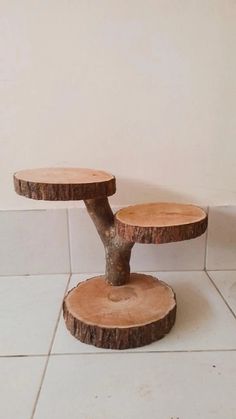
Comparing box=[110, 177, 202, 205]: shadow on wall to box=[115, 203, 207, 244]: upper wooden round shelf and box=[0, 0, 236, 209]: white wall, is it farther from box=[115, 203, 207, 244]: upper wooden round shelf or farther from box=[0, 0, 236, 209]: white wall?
box=[115, 203, 207, 244]: upper wooden round shelf

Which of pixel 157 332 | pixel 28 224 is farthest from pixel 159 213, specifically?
pixel 28 224

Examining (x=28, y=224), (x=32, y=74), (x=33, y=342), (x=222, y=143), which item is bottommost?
(x=33, y=342)

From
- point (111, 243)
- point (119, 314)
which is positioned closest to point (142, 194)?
point (111, 243)

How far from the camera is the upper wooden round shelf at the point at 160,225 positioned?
450 mm

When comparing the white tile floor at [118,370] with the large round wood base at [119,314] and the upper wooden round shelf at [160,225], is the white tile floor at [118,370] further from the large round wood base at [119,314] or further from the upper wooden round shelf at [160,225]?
the upper wooden round shelf at [160,225]

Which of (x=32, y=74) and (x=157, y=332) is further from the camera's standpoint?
(x=32, y=74)

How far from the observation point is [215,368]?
0.42 m

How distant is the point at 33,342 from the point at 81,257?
24 cm

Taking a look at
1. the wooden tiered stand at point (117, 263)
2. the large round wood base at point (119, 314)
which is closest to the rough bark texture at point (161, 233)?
the wooden tiered stand at point (117, 263)

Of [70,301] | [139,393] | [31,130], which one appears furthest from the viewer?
[31,130]

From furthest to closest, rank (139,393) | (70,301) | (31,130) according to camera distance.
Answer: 1. (31,130)
2. (70,301)
3. (139,393)

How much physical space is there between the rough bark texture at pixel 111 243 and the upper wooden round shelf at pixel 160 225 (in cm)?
3

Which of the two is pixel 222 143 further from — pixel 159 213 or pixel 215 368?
pixel 215 368

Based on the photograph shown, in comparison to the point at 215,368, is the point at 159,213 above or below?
above
